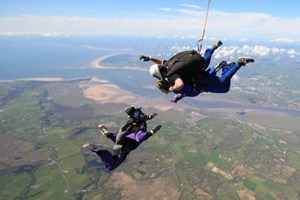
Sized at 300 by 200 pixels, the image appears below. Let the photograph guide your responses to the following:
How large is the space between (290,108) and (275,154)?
65.4m

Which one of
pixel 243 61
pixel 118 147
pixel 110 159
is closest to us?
pixel 243 61

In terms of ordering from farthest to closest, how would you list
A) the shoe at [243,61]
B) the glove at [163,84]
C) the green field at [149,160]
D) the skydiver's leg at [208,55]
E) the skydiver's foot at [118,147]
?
the green field at [149,160], the skydiver's foot at [118,147], the skydiver's leg at [208,55], the shoe at [243,61], the glove at [163,84]

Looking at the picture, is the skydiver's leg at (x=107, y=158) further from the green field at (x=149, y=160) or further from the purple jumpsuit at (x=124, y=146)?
the green field at (x=149, y=160)

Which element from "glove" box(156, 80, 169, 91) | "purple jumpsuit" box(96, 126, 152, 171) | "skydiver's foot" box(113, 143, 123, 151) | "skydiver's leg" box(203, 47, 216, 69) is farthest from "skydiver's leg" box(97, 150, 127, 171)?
"skydiver's leg" box(203, 47, 216, 69)

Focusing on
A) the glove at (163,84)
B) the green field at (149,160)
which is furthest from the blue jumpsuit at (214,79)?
the green field at (149,160)

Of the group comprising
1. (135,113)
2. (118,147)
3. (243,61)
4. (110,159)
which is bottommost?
(110,159)

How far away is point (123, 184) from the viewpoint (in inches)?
2886

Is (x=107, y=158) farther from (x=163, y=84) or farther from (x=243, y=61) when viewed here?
(x=243, y=61)

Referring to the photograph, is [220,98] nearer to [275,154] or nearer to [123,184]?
[275,154]

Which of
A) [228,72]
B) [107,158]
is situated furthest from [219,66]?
[107,158]

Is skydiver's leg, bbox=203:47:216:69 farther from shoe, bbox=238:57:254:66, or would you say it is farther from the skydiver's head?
the skydiver's head

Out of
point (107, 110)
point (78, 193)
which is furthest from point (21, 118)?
point (78, 193)

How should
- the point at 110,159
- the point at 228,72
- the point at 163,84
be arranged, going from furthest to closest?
1. the point at 110,159
2. the point at 228,72
3. the point at 163,84

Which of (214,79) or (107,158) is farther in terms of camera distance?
(107,158)
